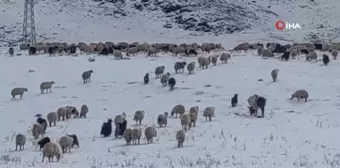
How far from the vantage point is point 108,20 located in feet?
220

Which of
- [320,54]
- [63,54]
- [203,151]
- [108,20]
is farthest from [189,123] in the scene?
[108,20]

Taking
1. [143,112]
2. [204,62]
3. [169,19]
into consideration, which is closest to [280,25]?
[169,19]

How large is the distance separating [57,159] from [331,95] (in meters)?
13.1

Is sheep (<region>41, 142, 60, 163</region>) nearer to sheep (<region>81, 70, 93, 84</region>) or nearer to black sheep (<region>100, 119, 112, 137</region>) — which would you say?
black sheep (<region>100, 119, 112, 137</region>)

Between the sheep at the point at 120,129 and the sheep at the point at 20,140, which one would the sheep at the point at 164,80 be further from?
the sheep at the point at 20,140

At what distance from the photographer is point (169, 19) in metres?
66.0

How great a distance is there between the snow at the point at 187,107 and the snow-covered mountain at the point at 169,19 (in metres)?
24.8

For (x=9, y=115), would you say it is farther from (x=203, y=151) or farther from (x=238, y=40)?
(x=238, y=40)

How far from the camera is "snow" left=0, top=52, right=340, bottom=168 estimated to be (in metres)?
13.8

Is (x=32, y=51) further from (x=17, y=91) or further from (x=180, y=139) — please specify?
(x=180, y=139)

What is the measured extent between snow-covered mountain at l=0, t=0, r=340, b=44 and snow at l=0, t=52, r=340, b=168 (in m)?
24.8
